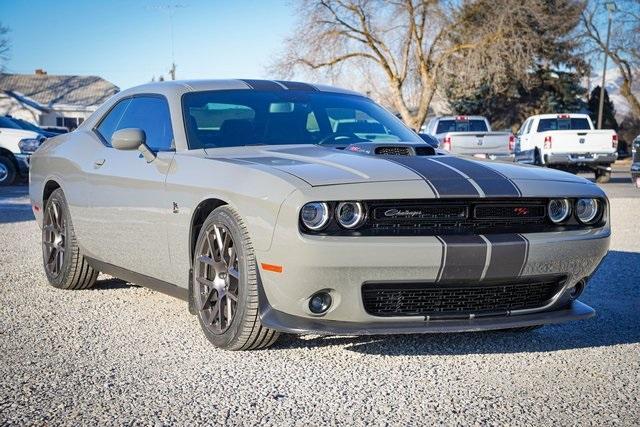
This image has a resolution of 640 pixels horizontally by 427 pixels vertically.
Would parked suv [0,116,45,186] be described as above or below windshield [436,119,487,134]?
below

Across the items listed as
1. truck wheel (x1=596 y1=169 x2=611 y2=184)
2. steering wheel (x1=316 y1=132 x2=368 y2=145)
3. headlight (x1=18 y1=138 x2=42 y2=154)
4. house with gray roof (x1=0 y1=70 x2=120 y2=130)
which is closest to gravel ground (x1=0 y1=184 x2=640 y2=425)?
steering wheel (x1=316 y1=132 x2=368 y2=145)

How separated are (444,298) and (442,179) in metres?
0.56

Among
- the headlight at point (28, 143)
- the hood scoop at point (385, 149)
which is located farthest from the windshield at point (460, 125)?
the hood scoop at point (385, 149)

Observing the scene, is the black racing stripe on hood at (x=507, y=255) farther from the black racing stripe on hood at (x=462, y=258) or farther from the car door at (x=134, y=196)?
the car door at (x=134, y=196)

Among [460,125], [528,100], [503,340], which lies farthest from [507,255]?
[528,100]

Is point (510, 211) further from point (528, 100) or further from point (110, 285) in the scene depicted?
point (528, 100)

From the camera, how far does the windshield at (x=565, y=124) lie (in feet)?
75.6

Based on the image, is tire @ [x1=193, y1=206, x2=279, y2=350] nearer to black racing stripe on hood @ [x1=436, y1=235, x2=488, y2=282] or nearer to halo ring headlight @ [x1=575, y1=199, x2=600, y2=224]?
black racing stripe on hood @ [x1=436, y1=235, x2=488, y2=282]

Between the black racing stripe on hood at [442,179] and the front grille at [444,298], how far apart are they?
1.41 ft

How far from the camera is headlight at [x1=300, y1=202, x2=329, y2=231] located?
3875 mm

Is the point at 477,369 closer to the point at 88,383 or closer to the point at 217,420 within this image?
the point at 217,420

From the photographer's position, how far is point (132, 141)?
495 cm

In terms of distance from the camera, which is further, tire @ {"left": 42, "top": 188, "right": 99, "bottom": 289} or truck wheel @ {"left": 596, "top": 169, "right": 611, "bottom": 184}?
truck wheel @ {"left": 596, "top": 169, "right": 611, "bottom": 184}

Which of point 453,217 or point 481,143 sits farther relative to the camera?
point 481,143
